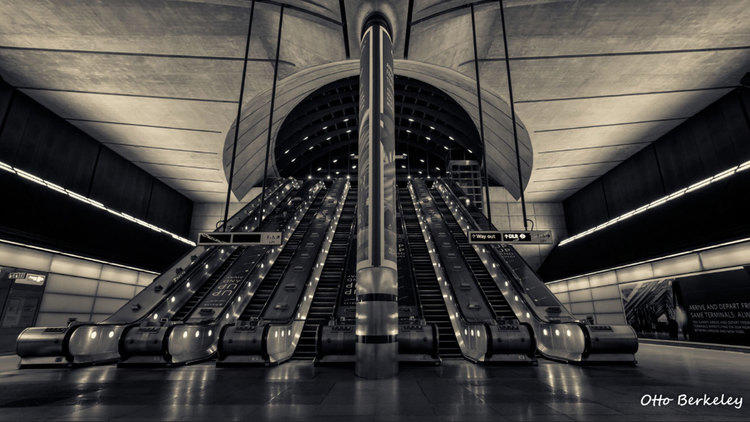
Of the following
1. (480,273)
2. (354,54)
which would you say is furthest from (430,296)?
(354,54)

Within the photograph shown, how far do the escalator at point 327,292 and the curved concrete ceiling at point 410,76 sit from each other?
22.6 ft

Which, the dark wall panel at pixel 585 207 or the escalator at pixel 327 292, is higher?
the dark wall panel at pixel 585 207

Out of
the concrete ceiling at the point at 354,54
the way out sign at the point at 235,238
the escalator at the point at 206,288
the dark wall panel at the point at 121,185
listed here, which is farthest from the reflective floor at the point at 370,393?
the dark wall panel at the point at 121,185

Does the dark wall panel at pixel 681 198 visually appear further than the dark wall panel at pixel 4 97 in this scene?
No

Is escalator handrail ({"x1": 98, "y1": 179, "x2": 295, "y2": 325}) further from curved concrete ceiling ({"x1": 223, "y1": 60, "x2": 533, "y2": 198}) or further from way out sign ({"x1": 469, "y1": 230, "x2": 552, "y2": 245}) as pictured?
way out sign ({"x1": 469, "y1": 230, "x2": 552, "y2": 245})

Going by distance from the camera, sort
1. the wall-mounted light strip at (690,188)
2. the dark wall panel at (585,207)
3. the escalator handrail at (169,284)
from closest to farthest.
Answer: the escalator handrail at (169,284)
the wall-mounted light strip at (690,188)
the dark wall panel at (585,207)

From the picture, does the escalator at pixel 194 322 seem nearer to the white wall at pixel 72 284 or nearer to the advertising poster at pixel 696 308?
the white wall at pixel 72 284

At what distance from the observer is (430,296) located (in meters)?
11.1

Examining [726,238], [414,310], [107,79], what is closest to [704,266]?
[726,238]

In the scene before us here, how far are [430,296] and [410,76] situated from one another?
34.2ft

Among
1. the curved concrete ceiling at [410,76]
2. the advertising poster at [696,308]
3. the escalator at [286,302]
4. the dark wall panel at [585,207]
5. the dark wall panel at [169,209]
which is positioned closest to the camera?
the escalator at [286,302]

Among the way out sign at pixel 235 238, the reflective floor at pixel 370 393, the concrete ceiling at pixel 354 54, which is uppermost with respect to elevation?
the concrete ceiling at pixel 354 54

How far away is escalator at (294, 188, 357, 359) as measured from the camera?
8.81 metres

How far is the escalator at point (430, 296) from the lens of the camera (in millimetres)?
8891
